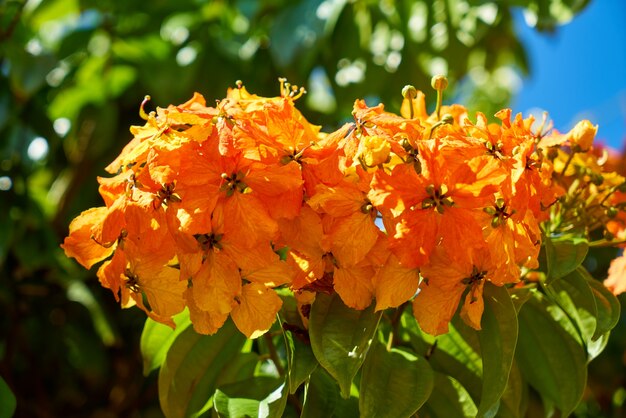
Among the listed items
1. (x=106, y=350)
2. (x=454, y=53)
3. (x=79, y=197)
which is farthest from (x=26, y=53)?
(x=454, y=53)

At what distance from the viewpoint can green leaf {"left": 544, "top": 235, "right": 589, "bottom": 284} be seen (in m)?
0.79

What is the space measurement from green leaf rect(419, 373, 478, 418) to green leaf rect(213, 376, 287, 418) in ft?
0.53

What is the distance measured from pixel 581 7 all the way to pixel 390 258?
3.54 feet

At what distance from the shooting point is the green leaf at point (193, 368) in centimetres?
89

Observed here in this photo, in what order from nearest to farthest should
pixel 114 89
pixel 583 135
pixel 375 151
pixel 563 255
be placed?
pixel 375 151 < pixel 563 255 < pixel 583 135 < pixel 114 89

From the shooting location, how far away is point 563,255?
0.82 m

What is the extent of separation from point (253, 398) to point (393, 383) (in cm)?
15

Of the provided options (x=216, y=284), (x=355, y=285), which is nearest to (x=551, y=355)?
(x=355, y=285)

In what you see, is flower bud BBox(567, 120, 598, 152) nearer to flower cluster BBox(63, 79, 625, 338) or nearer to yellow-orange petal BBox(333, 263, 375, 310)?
flower cluster BBox(63, 79, 625, 338)

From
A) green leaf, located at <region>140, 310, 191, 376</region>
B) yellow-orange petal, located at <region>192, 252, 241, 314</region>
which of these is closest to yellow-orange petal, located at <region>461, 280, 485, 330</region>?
yellow-orange petal, located at <region>192, 252, 241, 314</region>

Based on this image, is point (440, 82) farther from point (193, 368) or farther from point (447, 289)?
point (193, 368)

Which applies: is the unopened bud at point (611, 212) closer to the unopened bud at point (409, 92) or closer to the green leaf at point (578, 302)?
the green leaf at point (578, 302)

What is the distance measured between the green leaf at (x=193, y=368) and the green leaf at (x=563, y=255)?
365mm

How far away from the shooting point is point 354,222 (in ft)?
2.39
